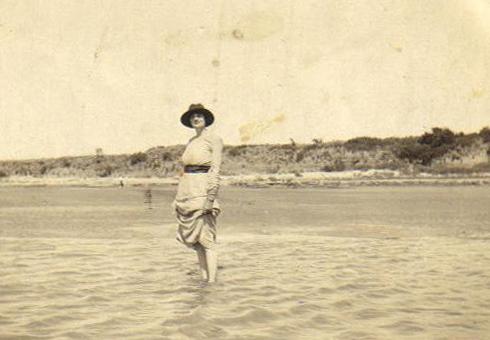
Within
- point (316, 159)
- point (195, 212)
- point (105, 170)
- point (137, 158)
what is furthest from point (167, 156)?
point (195, 212)

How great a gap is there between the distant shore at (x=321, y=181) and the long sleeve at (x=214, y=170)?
24.6 metres

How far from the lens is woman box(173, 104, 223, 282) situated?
845 centimetres

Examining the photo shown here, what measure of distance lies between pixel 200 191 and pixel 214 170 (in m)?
0.26

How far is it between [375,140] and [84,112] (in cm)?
2458

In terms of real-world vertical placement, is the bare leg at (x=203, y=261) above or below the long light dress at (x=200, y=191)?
below

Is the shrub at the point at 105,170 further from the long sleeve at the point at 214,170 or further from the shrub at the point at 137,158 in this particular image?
the long sleeve at the point at 214,170

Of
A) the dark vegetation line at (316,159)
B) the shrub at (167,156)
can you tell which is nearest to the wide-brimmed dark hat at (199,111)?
the dark vegetation line at (316,159)

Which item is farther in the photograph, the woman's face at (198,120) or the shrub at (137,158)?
the shrub at (137,158)

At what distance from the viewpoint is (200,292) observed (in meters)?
8.00

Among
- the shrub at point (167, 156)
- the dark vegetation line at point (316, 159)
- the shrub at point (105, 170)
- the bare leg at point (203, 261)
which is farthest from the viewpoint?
the shrub at point (167, 156)

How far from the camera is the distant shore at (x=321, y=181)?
33.5 metres

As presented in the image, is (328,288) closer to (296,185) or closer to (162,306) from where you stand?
(162,306)

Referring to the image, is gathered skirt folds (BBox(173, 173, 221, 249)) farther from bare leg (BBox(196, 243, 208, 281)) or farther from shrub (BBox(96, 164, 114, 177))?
shrub (BBox(96, 164, 114, 177))

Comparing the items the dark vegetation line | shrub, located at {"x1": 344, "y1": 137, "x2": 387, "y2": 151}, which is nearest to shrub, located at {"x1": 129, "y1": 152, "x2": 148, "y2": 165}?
the dark vegetation line
